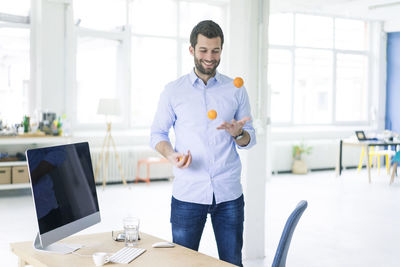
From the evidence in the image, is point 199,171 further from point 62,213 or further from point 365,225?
point 365,225

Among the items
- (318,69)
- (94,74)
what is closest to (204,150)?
(94,74)

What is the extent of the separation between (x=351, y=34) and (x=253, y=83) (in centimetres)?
837

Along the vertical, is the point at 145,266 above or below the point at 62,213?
below

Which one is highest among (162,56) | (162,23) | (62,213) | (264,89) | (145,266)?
(162,23)

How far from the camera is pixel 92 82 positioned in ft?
30.2

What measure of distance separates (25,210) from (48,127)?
1454mm

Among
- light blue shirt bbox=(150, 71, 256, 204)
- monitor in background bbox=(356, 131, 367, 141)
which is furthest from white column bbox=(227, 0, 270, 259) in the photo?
monitor in background bbox=(356, 131, 367, 141)

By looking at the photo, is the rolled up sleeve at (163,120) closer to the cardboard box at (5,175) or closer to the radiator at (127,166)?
the cardboard box at (5,175)

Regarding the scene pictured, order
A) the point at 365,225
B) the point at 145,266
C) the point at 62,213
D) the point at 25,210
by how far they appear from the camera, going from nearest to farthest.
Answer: the point at 145,266 → the point at 62,213 → the point at 365,225 → the point at 25,210

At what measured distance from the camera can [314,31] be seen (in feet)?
37.9

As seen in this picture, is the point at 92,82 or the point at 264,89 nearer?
the point at 264,89

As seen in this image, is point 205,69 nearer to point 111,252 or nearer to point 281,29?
point 111,252

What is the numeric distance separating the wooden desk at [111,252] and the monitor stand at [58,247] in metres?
0.02

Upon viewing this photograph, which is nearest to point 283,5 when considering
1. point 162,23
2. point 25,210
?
point 162,23
